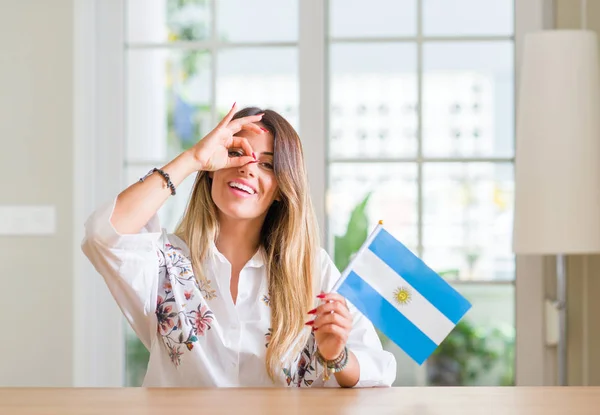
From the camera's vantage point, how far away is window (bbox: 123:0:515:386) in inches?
127

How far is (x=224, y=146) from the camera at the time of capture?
1757 mm

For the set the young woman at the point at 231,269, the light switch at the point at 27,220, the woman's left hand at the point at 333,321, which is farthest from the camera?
the light switch at the point at 27,220

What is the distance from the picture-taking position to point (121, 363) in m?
3.27

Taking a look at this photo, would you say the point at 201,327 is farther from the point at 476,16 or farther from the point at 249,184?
the point at 476,16

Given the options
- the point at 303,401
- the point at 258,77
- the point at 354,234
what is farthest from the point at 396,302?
the point at 258,77

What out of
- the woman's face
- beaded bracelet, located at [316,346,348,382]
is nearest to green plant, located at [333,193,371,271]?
the woman's face

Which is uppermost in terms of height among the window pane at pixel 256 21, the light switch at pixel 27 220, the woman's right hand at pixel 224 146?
the window pane at pixel 256 21

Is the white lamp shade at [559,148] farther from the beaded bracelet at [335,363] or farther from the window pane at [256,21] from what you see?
the beaded bracelet at [335,363]

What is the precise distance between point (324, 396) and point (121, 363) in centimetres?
213

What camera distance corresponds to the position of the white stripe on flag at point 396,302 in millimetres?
1514

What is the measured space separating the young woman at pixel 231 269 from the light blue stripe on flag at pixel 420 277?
166 millimetres

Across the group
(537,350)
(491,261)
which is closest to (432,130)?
(491,261)

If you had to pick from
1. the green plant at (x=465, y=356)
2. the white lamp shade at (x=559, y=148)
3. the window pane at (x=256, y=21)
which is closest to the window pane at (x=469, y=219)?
the green plant at (x=465, y=356)

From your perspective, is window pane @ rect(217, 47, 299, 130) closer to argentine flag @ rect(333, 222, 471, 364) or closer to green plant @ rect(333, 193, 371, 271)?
green plant @ rect(333, 193, 371, 271)
